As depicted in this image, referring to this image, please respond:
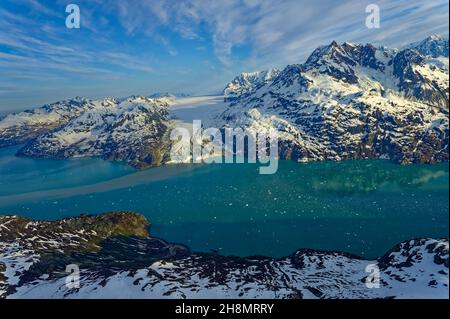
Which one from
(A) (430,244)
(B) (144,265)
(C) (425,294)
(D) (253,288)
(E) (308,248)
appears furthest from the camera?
(E) (308,248)

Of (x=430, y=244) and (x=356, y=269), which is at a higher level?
(x=430, y=244)

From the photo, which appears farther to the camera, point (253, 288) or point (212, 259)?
point (212, 259)

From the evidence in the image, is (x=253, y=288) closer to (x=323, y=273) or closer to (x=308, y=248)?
(x=323, y=273)
